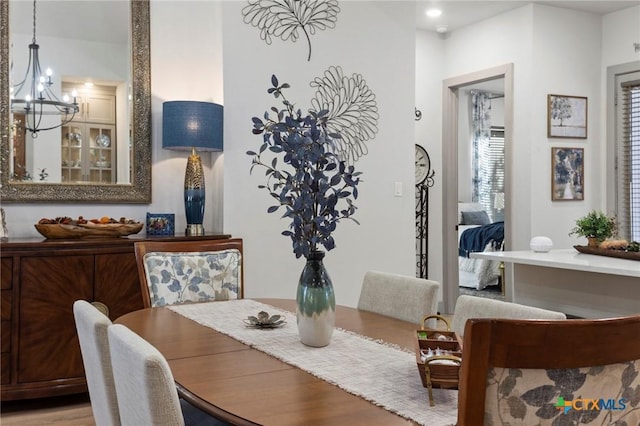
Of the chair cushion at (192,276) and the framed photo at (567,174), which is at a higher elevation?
the framed photo at (567,174)

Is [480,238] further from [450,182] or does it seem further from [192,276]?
[192,276]

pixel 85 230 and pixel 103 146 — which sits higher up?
pixel 103 146

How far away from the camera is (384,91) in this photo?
169 inches

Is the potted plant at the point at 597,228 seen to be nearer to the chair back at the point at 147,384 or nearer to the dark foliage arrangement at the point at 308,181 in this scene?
the dark foliage arrangement at the point at 308,181

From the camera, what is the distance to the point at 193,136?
351 centimetres

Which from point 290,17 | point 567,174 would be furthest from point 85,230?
point 567,174

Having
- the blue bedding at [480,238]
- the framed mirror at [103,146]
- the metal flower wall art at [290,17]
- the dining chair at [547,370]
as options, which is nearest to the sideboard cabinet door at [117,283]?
the framed mirror at [103,146]

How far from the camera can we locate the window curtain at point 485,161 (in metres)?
8.41

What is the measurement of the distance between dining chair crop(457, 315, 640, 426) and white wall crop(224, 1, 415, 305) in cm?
298

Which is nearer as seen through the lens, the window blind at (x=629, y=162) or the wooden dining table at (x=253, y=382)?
the wooden dining table at (x=253, y=382)

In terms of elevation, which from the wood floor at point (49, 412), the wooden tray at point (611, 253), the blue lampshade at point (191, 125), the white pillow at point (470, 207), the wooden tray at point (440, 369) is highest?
the blue lampshade at point (191, 125)

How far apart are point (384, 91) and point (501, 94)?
16.3 ft

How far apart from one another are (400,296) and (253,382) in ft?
3.29

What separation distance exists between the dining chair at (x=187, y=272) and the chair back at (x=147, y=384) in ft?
4.71
